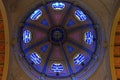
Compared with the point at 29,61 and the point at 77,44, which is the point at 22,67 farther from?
Result: the point at 77,44

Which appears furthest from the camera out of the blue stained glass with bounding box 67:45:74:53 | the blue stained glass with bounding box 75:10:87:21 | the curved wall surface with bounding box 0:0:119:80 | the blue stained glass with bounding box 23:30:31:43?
the blue stained glass with bounding box 67:45:74:53

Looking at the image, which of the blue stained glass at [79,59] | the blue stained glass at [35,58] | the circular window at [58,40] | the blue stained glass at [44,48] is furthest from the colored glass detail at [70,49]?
the blue stained glass at [35,58]

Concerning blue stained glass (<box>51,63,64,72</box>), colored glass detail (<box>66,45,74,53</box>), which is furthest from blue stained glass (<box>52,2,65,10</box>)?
blue stained glass (<box>51,63,64,72</box>)

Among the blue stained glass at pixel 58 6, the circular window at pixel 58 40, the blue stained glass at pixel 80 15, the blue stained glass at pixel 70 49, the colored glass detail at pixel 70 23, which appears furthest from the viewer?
the colored glass detail at pixel 70 23

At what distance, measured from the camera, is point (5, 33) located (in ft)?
60.6

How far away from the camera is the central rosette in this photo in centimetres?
2322

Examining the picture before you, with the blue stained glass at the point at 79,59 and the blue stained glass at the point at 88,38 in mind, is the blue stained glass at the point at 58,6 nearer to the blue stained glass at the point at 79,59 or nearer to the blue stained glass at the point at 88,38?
the blue stained glass at the point at 88,38

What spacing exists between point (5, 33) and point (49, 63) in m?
4.76

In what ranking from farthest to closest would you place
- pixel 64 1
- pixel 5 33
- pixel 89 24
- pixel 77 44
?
pixel 77 44, pixel 89 24, pixel 64 1, pixel 5 33

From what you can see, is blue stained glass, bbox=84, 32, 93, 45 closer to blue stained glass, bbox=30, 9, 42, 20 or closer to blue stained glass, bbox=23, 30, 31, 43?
blue stained glass, bbox=30, 9, 42, 20

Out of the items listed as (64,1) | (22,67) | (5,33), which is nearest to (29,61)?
(22,67)

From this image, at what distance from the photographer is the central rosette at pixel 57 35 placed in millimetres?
23219

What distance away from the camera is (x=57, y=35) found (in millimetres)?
23328

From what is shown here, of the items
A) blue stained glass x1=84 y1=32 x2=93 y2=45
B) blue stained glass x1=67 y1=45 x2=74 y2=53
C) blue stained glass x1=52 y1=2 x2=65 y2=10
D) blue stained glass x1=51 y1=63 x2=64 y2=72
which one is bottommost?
blue stained glass x1=51 y1=63 x2=64 y2=72
